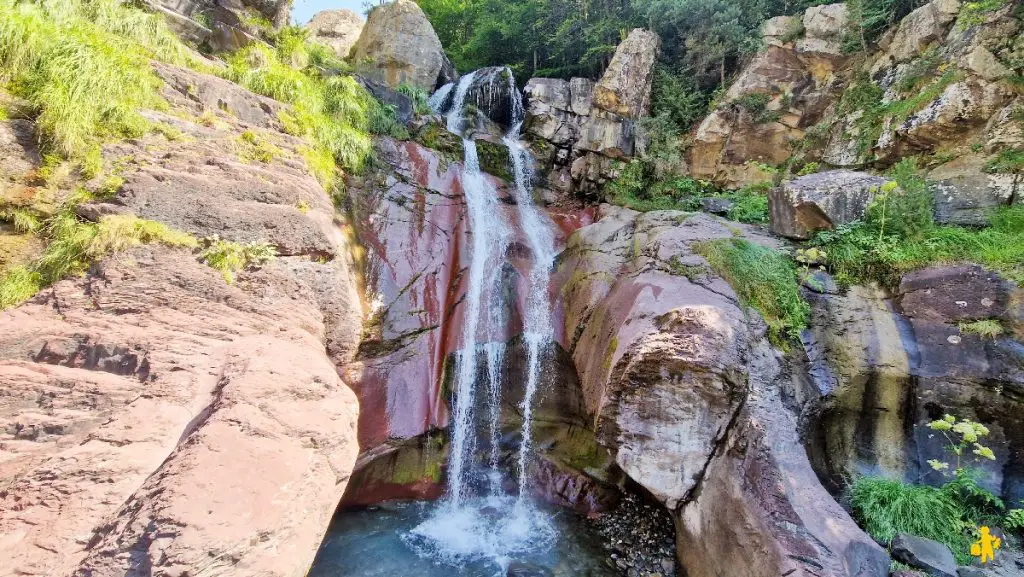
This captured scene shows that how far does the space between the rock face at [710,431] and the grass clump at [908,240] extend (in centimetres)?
247

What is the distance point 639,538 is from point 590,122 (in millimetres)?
11536

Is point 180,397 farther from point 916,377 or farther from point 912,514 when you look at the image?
point 916,377

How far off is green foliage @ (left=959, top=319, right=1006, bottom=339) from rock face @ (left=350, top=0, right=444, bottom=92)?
15.1m

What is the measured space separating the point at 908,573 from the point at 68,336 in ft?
26.0

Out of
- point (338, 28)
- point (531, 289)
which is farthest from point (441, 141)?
point (338, 28)

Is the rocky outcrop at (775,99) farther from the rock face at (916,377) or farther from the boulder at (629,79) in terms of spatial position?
the rock face at (916,377)

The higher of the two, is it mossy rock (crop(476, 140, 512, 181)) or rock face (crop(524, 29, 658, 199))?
rock face (crop(524, 29, 658, 199))

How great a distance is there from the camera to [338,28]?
19.0m

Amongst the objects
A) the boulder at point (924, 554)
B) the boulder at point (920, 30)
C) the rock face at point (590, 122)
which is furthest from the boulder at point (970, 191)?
the rock face at point (590, 122)

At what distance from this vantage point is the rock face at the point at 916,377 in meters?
5.25

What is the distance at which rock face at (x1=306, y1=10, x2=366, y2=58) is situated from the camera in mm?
18312

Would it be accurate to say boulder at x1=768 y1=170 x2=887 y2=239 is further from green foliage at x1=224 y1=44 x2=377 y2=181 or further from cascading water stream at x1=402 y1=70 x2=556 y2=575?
green foliage at x1=224 y1=44 x2=377 y2=181

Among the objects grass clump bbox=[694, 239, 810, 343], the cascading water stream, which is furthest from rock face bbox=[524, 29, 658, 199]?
grass clump bbox=[694, 239, 810, 343]

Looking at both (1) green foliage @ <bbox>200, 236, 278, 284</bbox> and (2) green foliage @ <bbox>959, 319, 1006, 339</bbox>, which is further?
A: (2) green foliage @ <bbox>959, 319, 1006, 339</bbox>
